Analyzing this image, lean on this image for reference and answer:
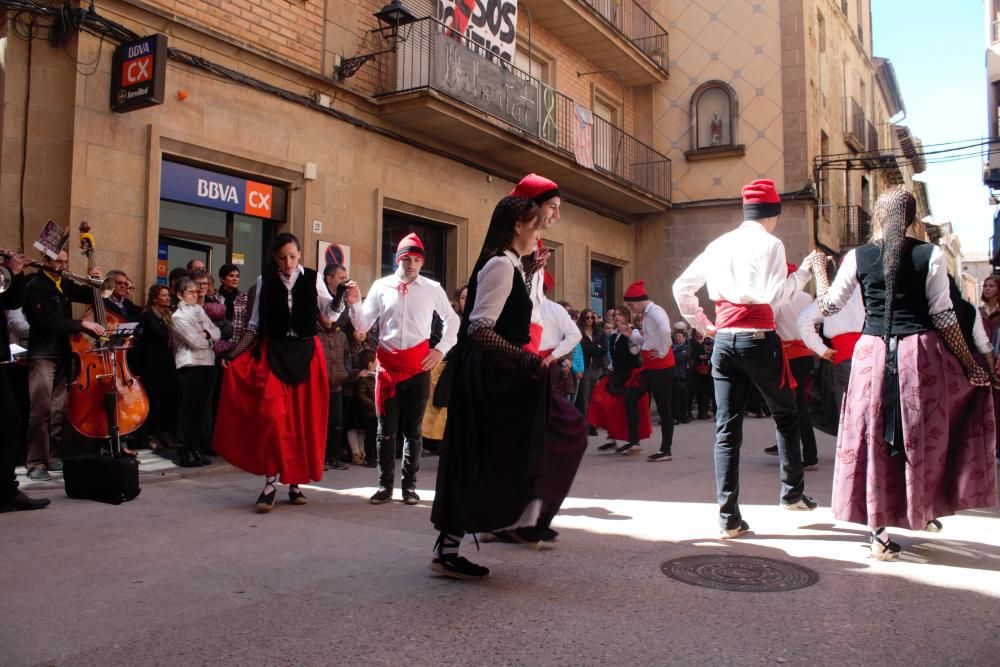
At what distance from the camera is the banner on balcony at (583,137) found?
17.4 metres

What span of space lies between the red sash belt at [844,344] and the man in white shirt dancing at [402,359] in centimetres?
334

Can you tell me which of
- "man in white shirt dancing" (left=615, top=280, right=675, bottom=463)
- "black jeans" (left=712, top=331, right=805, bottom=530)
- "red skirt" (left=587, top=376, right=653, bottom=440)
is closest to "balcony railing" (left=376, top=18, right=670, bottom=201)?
"man in white shirt dancing" (left=615, top=280, right=675, bottom=463)

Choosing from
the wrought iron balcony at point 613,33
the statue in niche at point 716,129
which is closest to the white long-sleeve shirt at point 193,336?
the wrought iron balcony at point 613,33

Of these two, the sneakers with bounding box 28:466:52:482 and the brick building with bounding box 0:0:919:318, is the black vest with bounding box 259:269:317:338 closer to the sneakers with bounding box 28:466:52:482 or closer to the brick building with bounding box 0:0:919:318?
the sneakers with bounding box 28:466:52:482

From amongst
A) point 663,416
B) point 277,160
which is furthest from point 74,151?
point 663,416

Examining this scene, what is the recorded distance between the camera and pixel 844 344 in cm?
724

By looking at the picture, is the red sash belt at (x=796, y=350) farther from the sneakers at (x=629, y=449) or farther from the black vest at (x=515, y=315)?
the black vest at (x=515, y=315)

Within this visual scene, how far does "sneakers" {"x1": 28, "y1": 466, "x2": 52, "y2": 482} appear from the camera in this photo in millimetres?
6821

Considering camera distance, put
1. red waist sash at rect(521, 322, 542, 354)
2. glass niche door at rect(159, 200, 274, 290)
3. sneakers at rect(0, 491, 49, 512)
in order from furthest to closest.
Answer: glass niche door at rect(159, 200, 274, 290), sneakers at rect(0, 491, 49, 512), red waist sash at rect(521, 322, 542, 354)

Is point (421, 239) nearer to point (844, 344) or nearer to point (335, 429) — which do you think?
point (335, 429)

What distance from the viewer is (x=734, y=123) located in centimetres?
2180

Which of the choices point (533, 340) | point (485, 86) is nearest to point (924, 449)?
point (533, 340)

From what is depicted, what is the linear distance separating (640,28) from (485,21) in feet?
28.1

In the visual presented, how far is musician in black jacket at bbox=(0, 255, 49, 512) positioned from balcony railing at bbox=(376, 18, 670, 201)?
8.08 m
